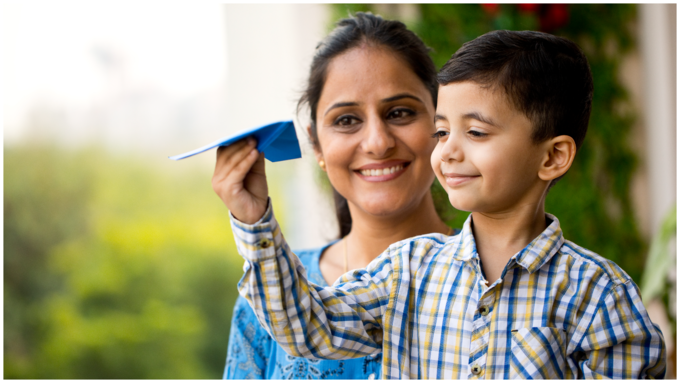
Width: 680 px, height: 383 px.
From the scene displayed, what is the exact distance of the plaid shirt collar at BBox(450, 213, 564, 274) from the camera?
0.86 meters

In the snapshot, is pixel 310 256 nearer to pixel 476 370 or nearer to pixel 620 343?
pixel 476 370

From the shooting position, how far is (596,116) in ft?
9.83

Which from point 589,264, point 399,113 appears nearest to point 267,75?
point 399,113

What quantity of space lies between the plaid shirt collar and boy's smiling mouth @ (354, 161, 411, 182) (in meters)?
0.30

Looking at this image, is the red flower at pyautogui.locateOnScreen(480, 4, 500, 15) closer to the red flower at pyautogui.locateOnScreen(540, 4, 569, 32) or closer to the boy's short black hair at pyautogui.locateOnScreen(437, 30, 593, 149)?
the red flower at pyautogui.locateOnScreen(540, 4, 569, 32)

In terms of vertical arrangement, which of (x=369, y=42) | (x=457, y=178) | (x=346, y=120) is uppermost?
(x=369, y=42)

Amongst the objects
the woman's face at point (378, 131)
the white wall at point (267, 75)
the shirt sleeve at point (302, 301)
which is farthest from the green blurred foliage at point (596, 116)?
the shirt sleeve at point (302, 301)

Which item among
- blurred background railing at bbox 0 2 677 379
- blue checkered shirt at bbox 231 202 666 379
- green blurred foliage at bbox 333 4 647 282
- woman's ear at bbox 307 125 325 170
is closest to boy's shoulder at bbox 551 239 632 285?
blue checkered shirt at bbox 231 202 666 379

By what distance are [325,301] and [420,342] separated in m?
0.17

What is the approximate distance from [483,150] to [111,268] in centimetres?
336

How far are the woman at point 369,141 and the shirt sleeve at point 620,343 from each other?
45 cm

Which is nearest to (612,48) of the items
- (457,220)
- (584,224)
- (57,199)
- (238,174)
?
(584,224)

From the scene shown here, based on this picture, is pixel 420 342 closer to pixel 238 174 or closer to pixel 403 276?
pixel 403 276

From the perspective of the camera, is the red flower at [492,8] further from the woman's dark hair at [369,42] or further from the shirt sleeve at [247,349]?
the shirt sleeve at [247,349]
